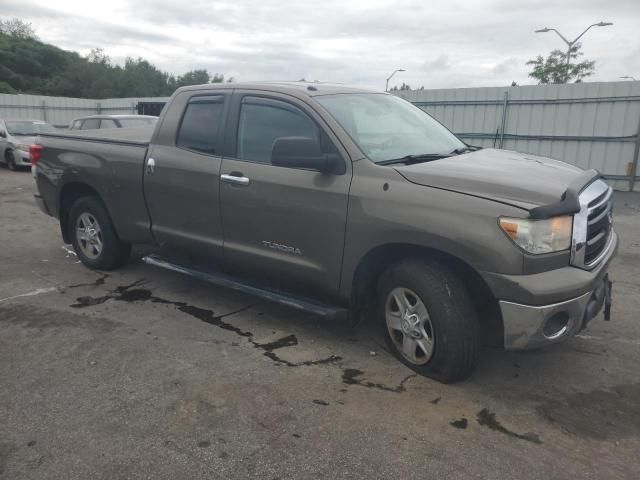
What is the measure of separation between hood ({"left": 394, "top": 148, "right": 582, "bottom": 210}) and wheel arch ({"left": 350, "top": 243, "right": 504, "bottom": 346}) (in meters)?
0.42

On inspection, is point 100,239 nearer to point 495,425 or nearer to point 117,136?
point 117,136

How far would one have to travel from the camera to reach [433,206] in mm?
3229

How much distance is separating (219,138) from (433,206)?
6.49ft

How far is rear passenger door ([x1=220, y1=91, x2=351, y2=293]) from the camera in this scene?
3697 mm

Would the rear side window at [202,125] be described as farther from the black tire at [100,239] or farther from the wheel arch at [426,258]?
the wheel arch at [426,258]

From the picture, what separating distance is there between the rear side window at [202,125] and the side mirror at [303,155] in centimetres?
100

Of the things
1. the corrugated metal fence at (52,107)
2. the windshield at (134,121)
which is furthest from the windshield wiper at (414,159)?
the corrugated metal fence at (52,107)

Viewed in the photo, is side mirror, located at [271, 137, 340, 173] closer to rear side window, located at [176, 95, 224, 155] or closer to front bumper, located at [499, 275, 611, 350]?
rear side window, located at [176, 95, 224, 155]

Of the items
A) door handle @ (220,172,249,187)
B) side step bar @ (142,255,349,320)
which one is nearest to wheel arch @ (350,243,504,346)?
side step bar @ (142,255,349,320)

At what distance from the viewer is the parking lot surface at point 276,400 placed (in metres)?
2.67

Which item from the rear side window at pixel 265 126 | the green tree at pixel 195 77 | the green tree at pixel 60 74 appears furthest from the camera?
the green tree at pixel 195 77

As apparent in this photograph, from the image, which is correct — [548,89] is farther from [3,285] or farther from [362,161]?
[3,285]

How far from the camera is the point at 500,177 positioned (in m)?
3.23

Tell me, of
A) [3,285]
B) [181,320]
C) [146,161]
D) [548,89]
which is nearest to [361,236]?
[181,320]
